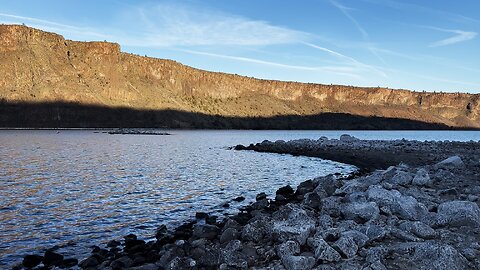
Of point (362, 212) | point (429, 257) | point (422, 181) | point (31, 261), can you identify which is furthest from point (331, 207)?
point (31, 261)

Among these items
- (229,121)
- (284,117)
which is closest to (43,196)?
(229,121)

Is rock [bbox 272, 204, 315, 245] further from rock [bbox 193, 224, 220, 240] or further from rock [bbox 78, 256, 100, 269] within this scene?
rock [bbox 78, 256, 100, 269]

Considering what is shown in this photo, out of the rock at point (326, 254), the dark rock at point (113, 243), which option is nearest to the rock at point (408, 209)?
the rock at point (326, 254)

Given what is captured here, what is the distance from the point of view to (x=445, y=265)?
20.5ft

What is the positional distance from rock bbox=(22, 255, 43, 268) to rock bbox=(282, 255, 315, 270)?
19.7 ft

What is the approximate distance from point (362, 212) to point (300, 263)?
3.37 m

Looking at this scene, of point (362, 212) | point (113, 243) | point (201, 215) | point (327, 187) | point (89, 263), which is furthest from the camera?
point (327, 187)

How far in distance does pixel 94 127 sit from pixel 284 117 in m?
81.1

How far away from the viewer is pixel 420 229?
8078 mm

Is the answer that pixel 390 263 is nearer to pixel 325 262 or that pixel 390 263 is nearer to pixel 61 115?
pixel 325 262

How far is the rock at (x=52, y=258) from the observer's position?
9.17m

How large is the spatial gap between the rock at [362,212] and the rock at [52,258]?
681 centimetres

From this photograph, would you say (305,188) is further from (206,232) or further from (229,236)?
(229,236)

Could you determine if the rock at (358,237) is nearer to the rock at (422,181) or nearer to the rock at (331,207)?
the rock at (331,207)
